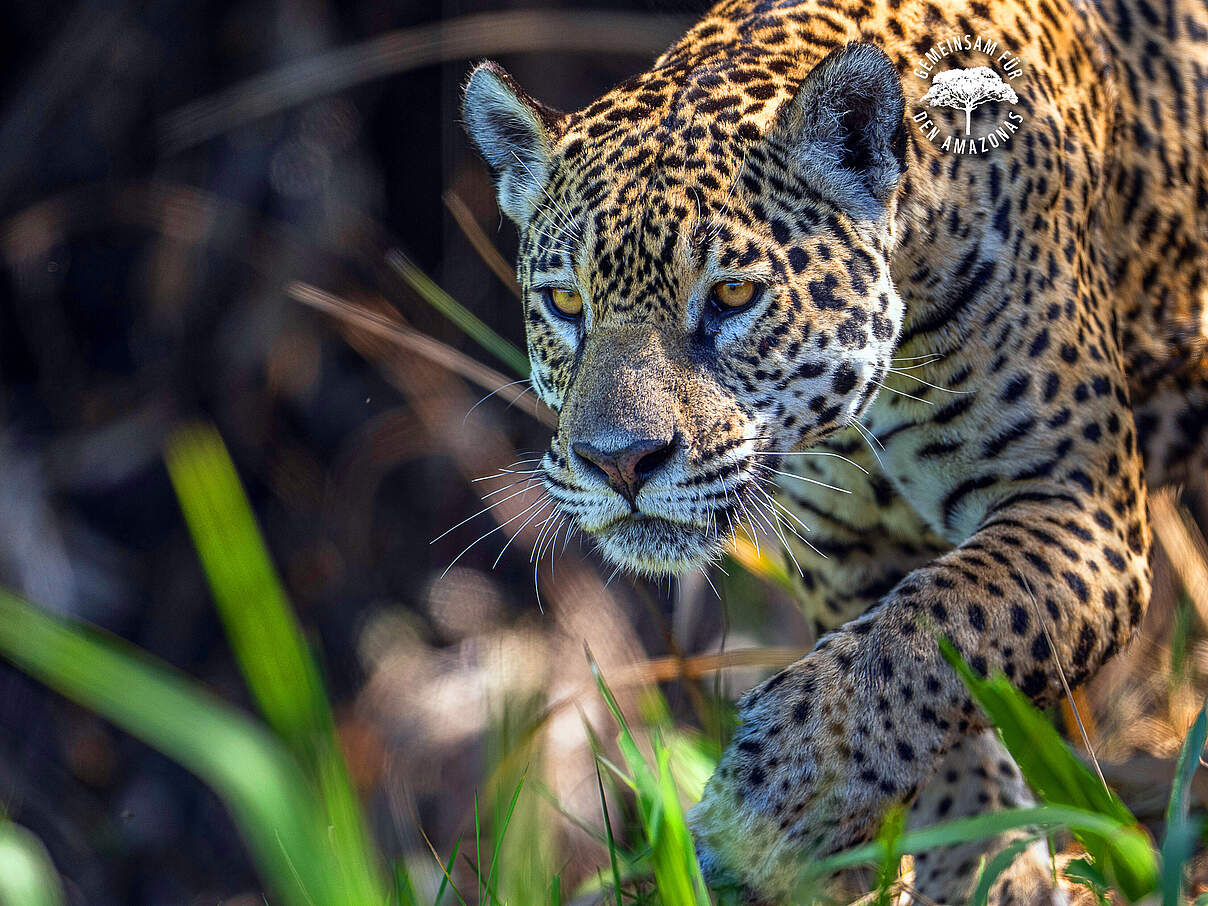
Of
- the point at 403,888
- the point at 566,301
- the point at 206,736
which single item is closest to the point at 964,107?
the point at 566,301

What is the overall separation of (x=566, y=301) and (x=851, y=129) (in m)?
0.78

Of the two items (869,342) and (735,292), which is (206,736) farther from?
Answer: (869,342)

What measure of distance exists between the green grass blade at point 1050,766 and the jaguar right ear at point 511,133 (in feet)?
5.86

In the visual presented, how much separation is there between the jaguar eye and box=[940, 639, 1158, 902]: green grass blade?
104cm

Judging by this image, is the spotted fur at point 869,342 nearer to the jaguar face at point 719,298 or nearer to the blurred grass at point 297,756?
the jaguar face at point 719,298

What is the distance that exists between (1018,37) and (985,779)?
2098 millimetres

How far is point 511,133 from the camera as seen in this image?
3.64 metres

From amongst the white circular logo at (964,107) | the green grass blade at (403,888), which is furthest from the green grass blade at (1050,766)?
the white circular logo at (964,107)

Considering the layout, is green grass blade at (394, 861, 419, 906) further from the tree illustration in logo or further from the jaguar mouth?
the tree illustration in logo

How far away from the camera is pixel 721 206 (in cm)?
309

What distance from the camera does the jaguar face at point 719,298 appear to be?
9.80ft

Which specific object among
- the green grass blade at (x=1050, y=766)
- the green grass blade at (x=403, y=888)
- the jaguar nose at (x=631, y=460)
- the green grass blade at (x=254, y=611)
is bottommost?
the green grass blade at (x=403, y=888)

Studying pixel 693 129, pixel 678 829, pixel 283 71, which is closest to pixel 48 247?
pixel 283 71

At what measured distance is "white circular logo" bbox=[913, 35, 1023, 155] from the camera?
3352 mm
